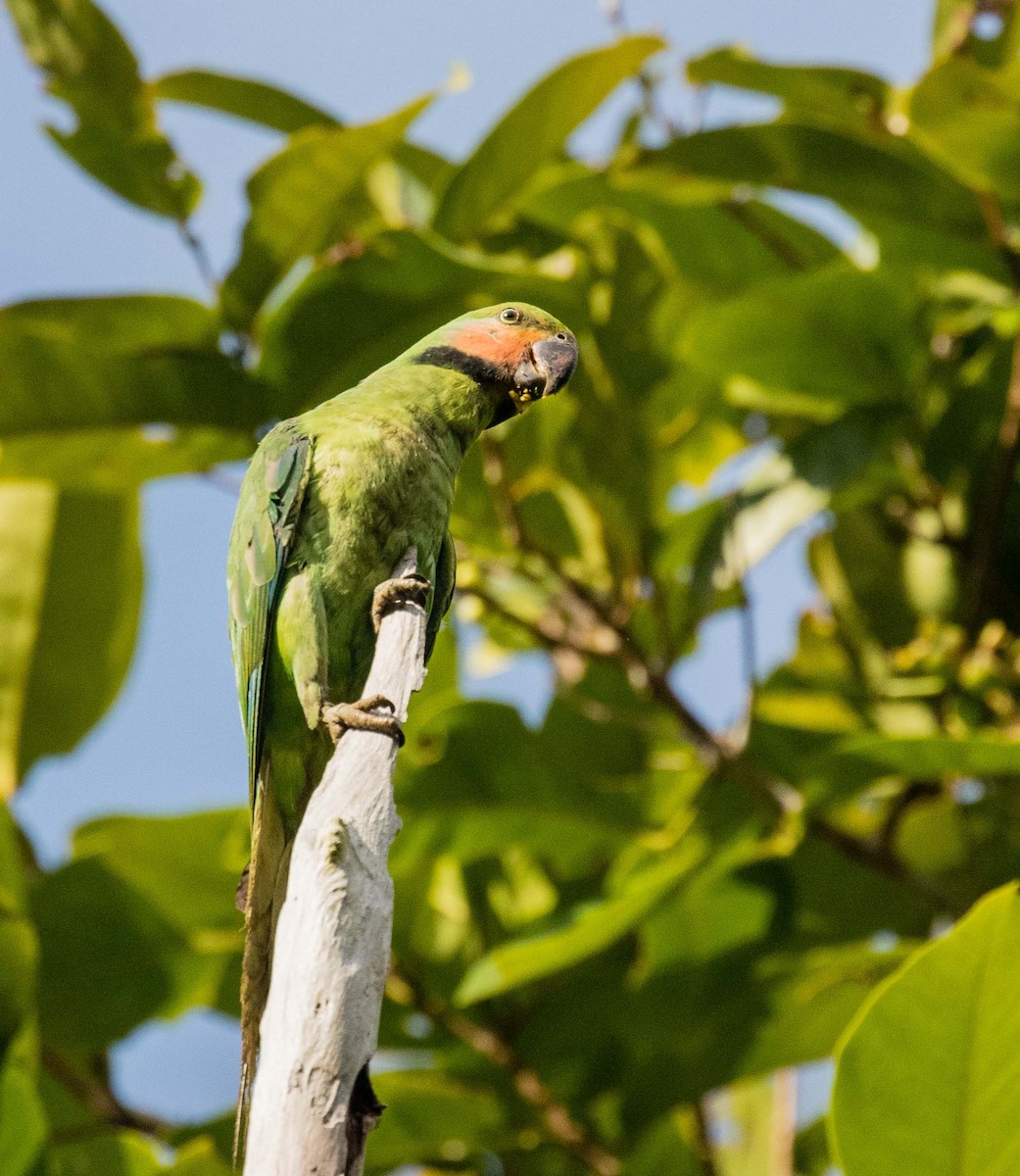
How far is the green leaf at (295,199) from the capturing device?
342 centimetres

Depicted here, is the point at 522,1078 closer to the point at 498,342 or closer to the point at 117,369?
the point at 498,342

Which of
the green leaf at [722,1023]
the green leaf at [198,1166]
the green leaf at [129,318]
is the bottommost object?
the green leaf at [722,1023]

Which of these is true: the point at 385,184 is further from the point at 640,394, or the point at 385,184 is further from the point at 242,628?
the point at 242,628

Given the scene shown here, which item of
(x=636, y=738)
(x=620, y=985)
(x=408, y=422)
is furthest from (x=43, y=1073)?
(x=408, y=422)

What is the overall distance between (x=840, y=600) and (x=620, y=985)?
117cm

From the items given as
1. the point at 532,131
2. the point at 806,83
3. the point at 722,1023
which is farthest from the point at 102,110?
the point at 722,1023

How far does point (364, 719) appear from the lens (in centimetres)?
207

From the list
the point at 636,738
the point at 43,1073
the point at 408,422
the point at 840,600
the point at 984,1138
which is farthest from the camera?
the point at 840,600

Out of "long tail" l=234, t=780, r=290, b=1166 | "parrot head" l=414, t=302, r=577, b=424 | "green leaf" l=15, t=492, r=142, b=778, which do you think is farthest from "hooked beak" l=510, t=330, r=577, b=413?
"green leaf" l=15, t=492, r=142, b=778

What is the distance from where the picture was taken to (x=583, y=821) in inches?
132

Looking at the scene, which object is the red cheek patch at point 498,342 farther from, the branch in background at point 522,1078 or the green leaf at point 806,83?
the branch in background at point 522,1078

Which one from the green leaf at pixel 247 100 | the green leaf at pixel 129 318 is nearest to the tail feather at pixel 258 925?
the green leaf at pixel 129 318

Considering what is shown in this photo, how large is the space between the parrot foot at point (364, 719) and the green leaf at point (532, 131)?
5.63 ft

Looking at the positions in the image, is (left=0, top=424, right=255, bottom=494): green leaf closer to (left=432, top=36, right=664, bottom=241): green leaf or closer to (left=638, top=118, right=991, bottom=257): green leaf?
(left=432, top=36, right=664, bottom=241): green leaf
